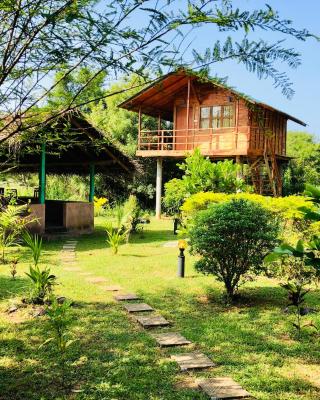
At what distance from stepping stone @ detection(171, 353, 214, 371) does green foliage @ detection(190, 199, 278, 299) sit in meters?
2.14

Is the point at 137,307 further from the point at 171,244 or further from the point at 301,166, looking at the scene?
the point at 301,166

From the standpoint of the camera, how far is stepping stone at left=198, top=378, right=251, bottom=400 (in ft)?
11.0

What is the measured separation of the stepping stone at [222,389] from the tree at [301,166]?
22.0m

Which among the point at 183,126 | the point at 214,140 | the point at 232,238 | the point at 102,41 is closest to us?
the point at 102,41

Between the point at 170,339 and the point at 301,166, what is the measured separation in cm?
2578

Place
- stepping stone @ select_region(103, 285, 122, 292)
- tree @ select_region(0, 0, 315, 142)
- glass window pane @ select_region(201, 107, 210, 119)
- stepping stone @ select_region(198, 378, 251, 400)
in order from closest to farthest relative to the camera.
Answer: tree @ select_region(0, 0, 315, 142)
stepping stone @ select_region(198, 378, 251, 400)
stepping stone @ select_region(103, 285, 122, 292)
glass window pane @ select_region(201, 107, 210, 119)

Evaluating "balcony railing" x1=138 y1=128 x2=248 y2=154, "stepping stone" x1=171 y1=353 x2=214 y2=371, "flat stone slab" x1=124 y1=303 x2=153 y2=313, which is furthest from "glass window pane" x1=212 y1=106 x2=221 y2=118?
"stepping stone" x1=171 y1=353 x2=214 y2=371

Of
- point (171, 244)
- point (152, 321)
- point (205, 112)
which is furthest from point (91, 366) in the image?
point (205, 112)

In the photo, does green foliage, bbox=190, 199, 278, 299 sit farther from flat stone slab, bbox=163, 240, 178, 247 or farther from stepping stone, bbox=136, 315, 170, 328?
flat stone slab, bbox=163, 240, 178, 247

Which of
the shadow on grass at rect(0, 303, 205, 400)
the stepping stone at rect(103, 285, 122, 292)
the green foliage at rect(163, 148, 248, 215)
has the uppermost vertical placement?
the green foliage at rect(163, 148, 248, 215)

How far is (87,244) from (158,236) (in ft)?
9.00

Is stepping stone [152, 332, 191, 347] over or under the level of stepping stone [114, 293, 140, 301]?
under

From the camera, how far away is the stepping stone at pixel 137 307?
5.84m

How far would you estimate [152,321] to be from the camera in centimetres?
534
